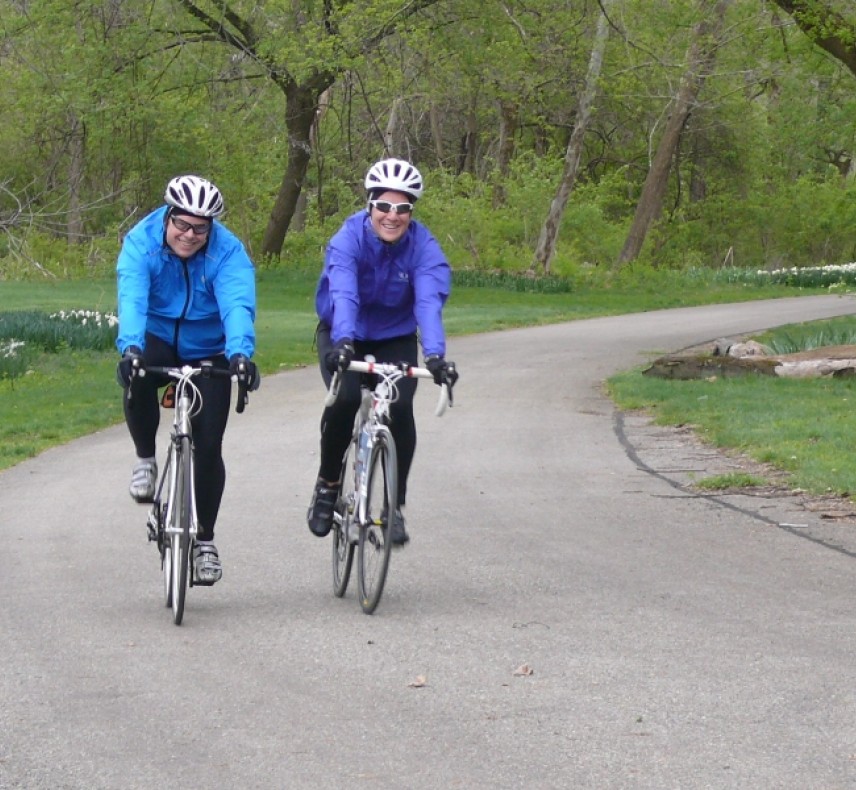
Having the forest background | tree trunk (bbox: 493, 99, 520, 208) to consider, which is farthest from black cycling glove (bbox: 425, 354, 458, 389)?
tree trunk (bbox: 493, 99, 520, 208)

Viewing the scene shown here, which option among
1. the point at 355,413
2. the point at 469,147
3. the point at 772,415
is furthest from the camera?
the point at 469,147

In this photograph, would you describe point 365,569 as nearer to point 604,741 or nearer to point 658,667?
point 658,667

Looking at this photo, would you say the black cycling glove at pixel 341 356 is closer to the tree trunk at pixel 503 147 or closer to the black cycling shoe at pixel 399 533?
the black cycling shoe at pixel 399 533

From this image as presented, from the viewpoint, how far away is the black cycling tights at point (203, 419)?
716cm

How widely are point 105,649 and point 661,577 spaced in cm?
278

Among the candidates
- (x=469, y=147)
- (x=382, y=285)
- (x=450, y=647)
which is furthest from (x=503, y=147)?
(x=450, y=647)

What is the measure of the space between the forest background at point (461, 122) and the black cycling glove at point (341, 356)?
10490 millimetres

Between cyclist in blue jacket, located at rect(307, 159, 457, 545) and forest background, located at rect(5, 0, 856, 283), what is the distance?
389 inches

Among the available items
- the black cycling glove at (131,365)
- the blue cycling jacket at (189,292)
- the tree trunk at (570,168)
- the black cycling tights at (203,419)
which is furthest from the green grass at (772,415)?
the tree trunk at (570,168)

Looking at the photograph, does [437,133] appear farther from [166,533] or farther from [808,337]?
[166,533]

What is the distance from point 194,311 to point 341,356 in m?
0.77

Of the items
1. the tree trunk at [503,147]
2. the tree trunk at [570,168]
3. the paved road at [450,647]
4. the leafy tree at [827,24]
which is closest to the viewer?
the paved road at [450,647]

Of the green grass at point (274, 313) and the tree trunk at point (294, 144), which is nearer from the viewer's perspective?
the green grass at point (274, 313)

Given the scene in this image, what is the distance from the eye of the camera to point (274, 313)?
104ft
